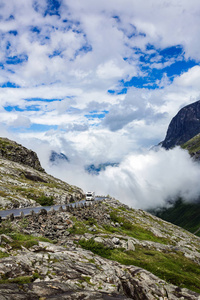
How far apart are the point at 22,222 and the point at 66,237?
7056mm

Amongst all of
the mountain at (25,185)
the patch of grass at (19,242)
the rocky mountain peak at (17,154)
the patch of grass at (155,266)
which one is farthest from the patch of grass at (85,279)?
the rocky mountain peak at (17,154)

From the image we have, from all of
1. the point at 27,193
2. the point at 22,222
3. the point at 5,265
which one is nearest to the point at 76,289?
the point at 5,265

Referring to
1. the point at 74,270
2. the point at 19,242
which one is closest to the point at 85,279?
the point at 74,270

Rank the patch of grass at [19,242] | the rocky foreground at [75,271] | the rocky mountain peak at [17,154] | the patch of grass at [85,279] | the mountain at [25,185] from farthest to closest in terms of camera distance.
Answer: the rocky mountain peak at [17,154], the mountain at [25,185], the patch of grass at [19,242], the patch of grass at [85,279], the rocky foreground at [75,271]

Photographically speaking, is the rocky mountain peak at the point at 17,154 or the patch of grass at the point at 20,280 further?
the rocky mountain peak at the point at 17,154

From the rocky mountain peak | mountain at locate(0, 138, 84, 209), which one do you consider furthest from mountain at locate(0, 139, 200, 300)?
the rocky mountain peak

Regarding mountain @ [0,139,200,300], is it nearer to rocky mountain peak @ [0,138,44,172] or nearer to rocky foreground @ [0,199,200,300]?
rocky foreground @ [0,199,200,300]

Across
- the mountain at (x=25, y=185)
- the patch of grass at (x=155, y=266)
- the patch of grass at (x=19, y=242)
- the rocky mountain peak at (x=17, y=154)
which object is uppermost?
the rocky mountain peak at (x=17, y=154)

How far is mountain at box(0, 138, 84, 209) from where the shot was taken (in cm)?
6649

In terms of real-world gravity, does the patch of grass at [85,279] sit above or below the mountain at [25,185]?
below

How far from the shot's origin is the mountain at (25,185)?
66.5 meters

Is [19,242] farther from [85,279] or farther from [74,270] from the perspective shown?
[85,279]

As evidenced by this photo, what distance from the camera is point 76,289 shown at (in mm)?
14812

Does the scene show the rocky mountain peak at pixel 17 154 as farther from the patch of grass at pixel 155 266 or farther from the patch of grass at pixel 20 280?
the patch of grass at pixel 20 280
